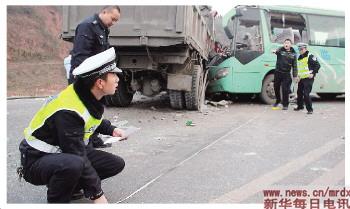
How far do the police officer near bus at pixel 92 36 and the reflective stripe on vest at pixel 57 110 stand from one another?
1.75 m

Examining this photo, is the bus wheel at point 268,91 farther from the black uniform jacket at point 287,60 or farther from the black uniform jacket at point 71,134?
the black uniform jacket at point 71,134

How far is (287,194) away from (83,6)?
15.6 feet

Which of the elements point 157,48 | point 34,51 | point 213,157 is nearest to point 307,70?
point 157,48

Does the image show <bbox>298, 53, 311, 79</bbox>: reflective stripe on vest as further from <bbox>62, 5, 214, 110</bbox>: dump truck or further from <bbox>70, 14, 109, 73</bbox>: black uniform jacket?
<bbox>70, 14, 109, 73</bbox>: black uniform jacket

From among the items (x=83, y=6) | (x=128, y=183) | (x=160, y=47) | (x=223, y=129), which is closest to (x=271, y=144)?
(x=223, y=129)

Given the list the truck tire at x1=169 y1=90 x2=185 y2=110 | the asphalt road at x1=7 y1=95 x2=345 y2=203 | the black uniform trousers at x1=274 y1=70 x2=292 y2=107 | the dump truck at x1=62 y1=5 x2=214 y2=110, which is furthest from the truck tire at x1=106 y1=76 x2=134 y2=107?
the black uniform trousers at x1=274 y1=70 x2=292 y2=107

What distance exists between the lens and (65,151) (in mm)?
2543

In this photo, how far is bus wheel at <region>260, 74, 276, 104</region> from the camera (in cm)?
940

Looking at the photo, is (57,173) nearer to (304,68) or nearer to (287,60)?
(304,68)

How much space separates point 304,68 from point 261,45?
1.59m

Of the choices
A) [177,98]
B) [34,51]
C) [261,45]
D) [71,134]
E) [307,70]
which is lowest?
[177,98]

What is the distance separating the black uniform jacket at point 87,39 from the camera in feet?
14.5

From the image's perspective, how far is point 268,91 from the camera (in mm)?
9438

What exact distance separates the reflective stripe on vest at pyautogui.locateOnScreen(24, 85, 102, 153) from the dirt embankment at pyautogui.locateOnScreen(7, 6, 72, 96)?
1242cm
